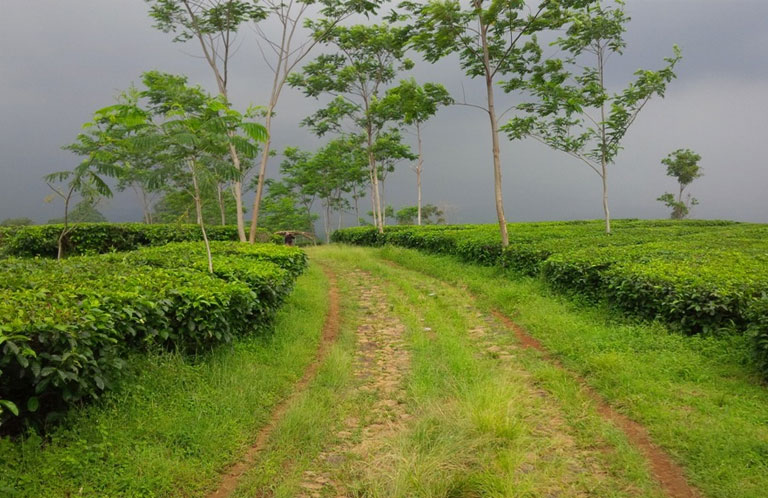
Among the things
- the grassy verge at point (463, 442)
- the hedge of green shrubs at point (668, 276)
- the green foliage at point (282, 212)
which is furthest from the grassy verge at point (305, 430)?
the green foliage at point (282, 212)

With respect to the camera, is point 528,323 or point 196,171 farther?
point 528,323

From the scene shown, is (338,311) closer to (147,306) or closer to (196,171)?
(196,171)

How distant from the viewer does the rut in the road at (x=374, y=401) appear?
331 centimetres

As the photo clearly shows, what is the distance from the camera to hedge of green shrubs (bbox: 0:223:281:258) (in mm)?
13188

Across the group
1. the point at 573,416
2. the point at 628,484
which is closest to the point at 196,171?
the point at 573,416

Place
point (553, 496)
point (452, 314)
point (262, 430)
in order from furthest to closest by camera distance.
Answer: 1. point (452, 314)
2. point (262, 430)
3. point (553, 496)

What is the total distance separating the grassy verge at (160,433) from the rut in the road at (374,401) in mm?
751

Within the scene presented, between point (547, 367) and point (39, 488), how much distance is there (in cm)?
488

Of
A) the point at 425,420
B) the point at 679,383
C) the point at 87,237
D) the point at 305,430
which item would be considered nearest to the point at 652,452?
the point at 679,383

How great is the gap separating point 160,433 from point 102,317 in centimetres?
106

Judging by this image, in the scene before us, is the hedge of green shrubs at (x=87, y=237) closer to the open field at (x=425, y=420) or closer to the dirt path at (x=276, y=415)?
the dirt path at (x=276, y=415)

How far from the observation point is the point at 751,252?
27.9 feet

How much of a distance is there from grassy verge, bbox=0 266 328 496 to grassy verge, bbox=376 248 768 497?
3.40 meters

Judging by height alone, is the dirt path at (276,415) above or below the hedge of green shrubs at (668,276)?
below
